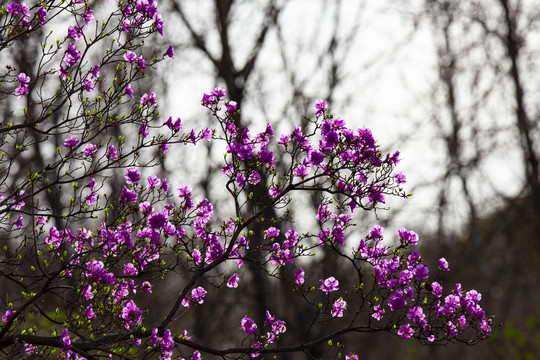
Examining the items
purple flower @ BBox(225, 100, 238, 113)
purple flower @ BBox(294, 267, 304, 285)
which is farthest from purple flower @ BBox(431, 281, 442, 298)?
purple flower @ BBox(225, 100, 238, 113)

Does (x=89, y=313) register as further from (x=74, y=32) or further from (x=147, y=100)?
(x=74, y=32)

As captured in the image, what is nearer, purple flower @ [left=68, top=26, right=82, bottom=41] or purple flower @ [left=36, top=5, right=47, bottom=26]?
purple flower @ [left=36, top=5, right=47, bottom=26]

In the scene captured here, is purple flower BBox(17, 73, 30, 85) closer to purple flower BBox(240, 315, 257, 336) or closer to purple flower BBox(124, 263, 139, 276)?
purple flower BBox(124, 263, 139, 276)

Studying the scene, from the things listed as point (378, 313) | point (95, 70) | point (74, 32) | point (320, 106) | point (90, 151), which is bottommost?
point (378, 313)

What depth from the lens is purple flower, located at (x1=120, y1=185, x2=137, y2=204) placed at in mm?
5098

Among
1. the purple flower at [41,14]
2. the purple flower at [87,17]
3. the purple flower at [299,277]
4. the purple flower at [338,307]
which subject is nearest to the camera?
the purple flower at [41,14]

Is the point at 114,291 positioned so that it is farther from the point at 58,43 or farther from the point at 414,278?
the point at 414,278

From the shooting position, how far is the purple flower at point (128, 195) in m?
5.10

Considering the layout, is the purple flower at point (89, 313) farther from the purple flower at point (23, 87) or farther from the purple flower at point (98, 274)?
the purple flower at point (23, 87)

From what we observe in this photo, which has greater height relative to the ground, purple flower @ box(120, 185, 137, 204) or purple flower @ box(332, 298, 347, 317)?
purple flower @ box(120, 185, 137, 204)

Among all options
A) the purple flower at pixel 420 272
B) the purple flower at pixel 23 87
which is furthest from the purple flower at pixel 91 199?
the purple flower at pixel 420 272

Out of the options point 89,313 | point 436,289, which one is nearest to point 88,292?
point 89,313

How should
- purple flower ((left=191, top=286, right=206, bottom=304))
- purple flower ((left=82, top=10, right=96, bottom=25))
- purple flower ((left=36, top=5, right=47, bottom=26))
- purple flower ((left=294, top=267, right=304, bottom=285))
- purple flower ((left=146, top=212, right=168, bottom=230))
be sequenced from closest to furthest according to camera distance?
1. purple flower ((left=146, top=212, right=168, bottom=230))
2. purple flower ((left=36, top=5, right=47, bottom=26))
3. purple flower ((left=82, top=10, right=96, bottom=25))
4. purple flower ((left=294, top=267, right=304, bottom=285))
5. purple flower ((left=191, top=286, right=206, bottom=304))

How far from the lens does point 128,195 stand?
5.14 m
